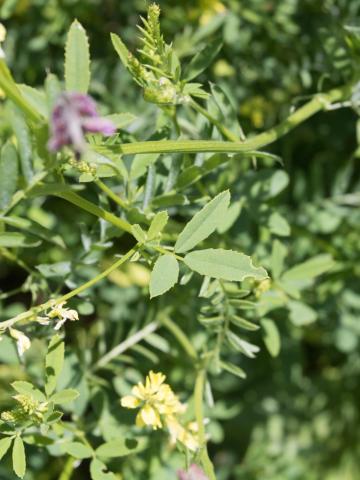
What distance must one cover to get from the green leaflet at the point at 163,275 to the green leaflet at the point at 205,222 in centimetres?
4

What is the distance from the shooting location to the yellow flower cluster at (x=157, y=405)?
3.71ft

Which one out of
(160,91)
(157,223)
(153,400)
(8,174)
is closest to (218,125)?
(160,91)

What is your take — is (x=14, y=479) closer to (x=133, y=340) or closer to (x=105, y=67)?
(x=133, y=340)

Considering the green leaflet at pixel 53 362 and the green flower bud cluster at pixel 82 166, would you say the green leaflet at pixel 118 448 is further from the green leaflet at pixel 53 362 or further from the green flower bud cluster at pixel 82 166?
the green flower bud cluster at pixel 82 166

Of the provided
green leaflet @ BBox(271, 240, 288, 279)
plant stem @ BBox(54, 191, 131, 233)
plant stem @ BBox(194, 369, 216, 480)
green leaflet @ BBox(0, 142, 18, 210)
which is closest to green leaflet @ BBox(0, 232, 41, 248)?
green leaflet @ BBox(0, 142, 18, 210)

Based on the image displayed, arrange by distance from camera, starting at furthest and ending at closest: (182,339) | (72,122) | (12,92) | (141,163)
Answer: (182,339) < (141,163) < (12,92) < (72,122)

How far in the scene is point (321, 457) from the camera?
231cm

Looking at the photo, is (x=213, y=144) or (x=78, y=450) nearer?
(x=213, y=144)

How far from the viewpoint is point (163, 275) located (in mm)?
991

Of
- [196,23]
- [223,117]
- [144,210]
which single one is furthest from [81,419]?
[196,23]

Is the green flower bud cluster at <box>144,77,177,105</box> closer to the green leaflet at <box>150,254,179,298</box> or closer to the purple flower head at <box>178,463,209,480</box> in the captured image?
the green leaflet at <box>150,254,179,298</box>

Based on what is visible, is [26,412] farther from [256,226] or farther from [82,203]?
[256,226]

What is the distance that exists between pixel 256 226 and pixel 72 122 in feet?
3.35

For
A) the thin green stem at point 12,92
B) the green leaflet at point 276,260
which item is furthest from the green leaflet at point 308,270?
the thin green stem at point 12,92
